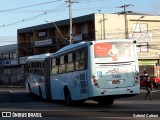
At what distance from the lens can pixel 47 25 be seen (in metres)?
80.5

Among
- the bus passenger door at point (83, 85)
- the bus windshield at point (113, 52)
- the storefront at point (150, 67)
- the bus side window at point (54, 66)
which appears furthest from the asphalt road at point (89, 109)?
the storefront at point (150, 67)

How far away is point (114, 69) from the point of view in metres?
20.9

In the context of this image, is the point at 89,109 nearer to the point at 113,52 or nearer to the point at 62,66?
the point at 113,52

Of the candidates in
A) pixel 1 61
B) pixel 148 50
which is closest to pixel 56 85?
pixel 148 50

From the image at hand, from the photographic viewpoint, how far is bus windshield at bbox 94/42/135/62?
20789mm

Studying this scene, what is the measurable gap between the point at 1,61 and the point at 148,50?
122 ft

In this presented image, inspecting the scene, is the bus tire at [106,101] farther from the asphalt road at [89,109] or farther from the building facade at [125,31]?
the building facade at [125,31]

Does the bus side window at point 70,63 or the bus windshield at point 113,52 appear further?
the bus side window at point 70,63

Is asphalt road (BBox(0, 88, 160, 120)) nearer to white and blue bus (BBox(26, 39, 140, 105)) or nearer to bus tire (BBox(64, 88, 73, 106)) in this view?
bus tire (BBox(64, 88, 73, 106))

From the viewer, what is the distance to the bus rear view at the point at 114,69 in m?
20.6

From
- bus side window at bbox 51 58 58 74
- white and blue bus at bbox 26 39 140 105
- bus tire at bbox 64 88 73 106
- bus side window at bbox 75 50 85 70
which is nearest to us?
white and blue bus at bbox 26 39 140 105

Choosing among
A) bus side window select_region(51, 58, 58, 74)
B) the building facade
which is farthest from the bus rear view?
the building facade

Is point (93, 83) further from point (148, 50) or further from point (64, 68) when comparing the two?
point (148, 50)

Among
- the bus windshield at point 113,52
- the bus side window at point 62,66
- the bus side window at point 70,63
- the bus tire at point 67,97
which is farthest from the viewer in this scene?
the bus side window at point 62,66
